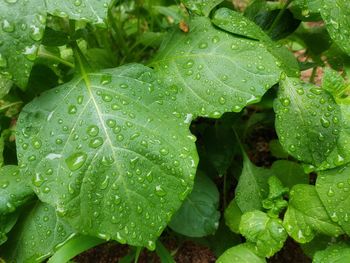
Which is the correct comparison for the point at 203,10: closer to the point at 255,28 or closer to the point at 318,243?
the point at 255,28

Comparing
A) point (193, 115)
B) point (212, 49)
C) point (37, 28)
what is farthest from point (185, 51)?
point (37, 28)

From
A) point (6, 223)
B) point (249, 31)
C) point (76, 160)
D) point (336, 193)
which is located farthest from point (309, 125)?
point (6, 223)

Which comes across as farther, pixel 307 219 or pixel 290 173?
pixel 290 173

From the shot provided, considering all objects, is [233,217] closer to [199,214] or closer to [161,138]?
[199,214]

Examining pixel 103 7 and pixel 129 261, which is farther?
pixel 129 261

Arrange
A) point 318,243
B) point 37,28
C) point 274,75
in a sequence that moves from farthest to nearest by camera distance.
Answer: point 318,243 → point 274,75 → point 37,28

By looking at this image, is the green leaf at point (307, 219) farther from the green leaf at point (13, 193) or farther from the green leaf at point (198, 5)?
the green leaf at point (13, 193)
